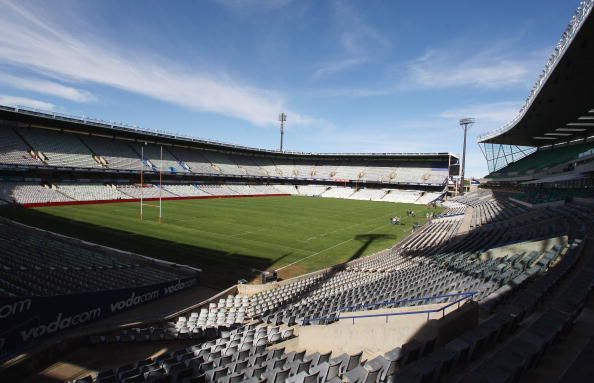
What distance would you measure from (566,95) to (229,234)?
2455 centimetres

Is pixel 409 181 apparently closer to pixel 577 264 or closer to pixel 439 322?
pixel 577 264

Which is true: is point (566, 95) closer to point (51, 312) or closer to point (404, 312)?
point (404, 312)

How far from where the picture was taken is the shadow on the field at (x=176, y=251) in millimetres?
17562

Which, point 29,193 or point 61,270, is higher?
point 29,193

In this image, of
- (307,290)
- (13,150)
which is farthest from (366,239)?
(13,150)

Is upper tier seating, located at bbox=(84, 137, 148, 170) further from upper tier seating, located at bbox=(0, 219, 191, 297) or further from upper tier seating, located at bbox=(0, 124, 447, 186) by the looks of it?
upper tier seating, located at bbox=(0, 219, 191, 297)

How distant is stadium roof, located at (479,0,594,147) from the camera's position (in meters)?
12.8

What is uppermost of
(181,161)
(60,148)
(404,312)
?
(60,148)

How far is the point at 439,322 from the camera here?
5.67 metres

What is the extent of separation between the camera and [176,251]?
70.6ft

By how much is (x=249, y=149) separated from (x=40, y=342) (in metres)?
73.8

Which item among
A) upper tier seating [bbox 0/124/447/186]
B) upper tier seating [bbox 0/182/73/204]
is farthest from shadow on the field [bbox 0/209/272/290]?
upper tier seating [bbox 0/124/447/186]

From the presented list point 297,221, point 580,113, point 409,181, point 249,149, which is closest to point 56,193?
point 297,221

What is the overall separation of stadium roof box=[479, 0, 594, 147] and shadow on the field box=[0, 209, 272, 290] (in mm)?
16908
